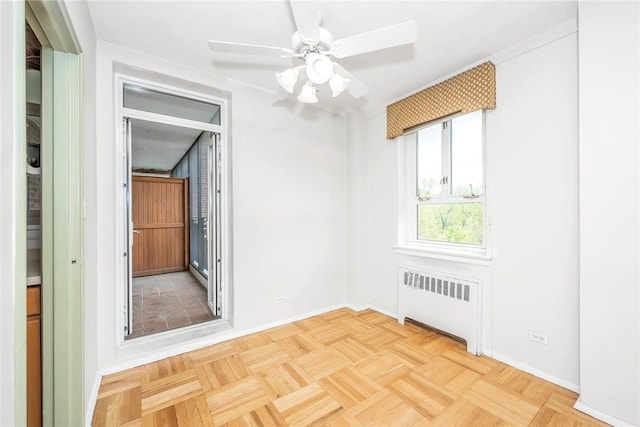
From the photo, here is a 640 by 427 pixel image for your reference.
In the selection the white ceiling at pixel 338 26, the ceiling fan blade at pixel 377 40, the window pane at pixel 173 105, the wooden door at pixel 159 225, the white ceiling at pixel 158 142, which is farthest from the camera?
the wooden door at pixel 159 225

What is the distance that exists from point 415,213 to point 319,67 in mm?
2083

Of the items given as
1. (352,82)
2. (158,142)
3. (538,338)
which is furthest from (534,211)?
(158,142)

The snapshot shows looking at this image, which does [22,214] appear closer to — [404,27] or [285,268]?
[404,27]

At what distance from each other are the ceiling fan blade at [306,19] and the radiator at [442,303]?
7.42 ft

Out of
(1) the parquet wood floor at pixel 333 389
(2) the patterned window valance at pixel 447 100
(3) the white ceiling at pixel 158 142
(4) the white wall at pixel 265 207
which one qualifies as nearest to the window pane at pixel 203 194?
(3) the white ceiling at pixel 158 142

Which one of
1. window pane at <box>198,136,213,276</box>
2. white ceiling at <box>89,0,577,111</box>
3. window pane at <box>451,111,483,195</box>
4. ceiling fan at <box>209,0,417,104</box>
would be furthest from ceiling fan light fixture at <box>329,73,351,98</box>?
window pane at <box>198,136,213,276</box>

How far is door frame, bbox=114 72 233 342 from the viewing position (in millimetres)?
2336

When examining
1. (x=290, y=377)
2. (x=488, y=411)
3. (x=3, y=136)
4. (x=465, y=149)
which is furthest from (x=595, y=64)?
(x=290, y=377)

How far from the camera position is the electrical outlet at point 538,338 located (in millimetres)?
2031

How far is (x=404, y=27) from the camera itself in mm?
1370

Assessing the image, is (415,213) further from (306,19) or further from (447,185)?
(306,19)

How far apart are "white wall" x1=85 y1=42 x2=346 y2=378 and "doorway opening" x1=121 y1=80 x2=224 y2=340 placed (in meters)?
0.27

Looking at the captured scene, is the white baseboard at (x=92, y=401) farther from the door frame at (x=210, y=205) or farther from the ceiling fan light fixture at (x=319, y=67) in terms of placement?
the ceiling fan light fixture at (x=319, y=67)

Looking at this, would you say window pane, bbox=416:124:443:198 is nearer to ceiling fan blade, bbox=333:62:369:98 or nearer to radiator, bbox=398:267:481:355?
radiator, bbox=398:267:481:355
